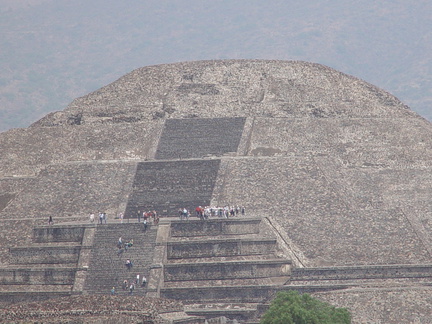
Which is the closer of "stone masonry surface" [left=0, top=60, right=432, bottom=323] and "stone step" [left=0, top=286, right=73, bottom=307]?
"stone step" [left=0, top=286, right=73, bottom=307]

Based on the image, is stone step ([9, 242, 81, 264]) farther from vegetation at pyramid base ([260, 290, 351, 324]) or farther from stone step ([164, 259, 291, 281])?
vegetation at pyramid base ([260, 290, 351, 324])

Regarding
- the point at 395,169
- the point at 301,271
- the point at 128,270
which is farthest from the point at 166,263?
the point at 395,169

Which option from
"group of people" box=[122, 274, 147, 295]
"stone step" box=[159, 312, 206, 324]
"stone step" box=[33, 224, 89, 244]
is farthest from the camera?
"stone step" box=[33, 224, 89, 244]

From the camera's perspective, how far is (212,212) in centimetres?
4350

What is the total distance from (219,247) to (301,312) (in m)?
7.75

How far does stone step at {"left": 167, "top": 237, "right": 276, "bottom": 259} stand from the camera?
135ft

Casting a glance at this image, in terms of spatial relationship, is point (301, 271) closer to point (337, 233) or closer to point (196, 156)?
point (337, 233)

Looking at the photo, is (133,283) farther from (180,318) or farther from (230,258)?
(180,318)

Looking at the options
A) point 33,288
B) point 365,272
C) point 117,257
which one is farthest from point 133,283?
point 365,272

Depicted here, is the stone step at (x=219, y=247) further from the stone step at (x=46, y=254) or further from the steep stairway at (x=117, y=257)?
the stone step at (x=46, y=254)

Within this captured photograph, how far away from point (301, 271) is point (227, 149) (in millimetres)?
10206

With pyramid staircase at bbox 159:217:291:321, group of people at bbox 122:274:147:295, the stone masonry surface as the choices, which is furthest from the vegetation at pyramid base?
group of people at bbox 122:274:147:295

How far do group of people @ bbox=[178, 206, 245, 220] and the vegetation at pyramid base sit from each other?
7938mm

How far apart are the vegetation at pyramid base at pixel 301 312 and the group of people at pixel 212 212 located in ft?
26.0
